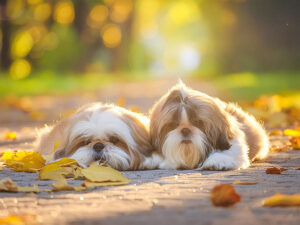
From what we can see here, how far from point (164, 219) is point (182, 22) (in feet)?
233

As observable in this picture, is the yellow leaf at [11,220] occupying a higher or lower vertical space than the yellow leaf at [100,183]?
lower

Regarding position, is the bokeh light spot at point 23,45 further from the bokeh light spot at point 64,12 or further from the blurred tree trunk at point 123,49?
the blurred tree trunk at point 123,49

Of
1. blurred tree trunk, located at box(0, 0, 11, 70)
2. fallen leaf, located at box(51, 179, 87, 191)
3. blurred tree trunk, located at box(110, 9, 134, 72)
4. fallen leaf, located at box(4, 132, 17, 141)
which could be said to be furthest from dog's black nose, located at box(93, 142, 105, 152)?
blurred tree trunk, located at box(110, 9, 134, 72)

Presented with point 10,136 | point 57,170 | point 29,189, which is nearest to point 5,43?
point 10,136

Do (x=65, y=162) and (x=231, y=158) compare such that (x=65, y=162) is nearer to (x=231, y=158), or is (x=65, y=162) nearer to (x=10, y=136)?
(x=231, y=158)

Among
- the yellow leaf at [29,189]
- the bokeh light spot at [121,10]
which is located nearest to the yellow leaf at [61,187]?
the yellow leaf at [29,189]

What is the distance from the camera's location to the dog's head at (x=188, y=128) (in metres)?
4.89

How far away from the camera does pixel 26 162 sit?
529cm

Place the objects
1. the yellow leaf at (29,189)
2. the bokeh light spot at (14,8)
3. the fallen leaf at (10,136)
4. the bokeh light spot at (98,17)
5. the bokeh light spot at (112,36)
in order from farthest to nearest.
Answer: the bokeh light spot at (112,36) < the bokeh light spot at (98,17) < the bokeh light spot at (14,8) < the fallen leaf at (10,136) < the yellow leaf at (29,189)

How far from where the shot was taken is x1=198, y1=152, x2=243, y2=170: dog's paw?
16.2 ft

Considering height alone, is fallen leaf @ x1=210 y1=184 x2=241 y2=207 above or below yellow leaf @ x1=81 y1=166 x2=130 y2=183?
below

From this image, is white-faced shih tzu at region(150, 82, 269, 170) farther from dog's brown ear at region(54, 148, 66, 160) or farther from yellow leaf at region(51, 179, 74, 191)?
yellow leaf at region(51, 179, 74, 191)

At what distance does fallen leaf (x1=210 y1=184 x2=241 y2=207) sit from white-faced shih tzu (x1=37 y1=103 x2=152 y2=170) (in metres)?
1.67

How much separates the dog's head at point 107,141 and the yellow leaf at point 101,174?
0.32 metres
